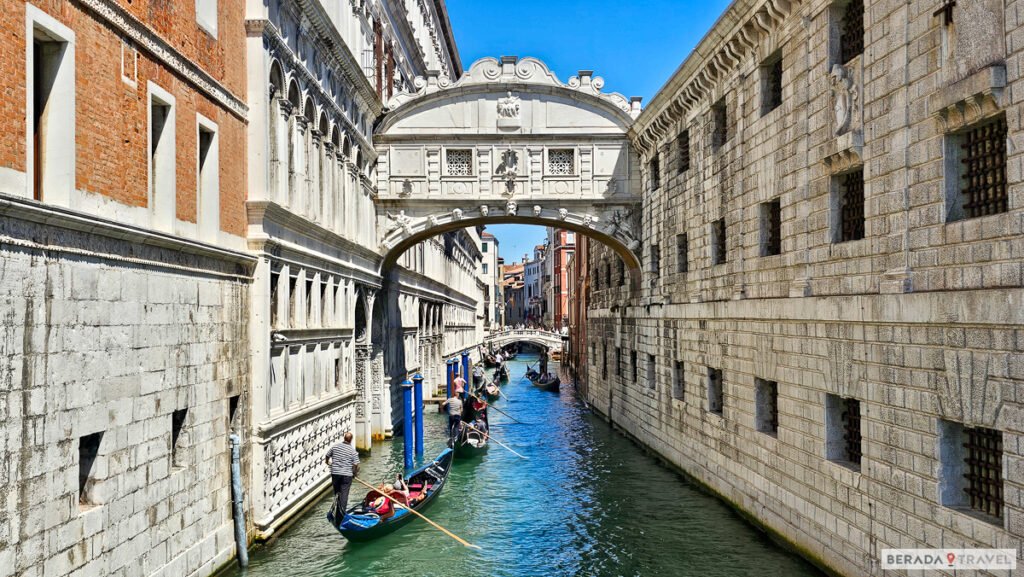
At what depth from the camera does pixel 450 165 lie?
2103cm

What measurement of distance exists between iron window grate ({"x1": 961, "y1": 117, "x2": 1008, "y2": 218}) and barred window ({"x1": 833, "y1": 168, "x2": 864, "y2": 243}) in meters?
2.01

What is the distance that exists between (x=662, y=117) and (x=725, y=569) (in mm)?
10066

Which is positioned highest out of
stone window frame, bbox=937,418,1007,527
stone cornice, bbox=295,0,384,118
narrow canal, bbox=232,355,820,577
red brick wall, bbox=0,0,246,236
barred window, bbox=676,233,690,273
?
stone cornice, bbox=295,0,384,118

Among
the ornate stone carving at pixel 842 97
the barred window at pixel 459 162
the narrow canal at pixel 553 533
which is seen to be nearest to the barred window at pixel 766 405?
the narrow canal at pixel 553 533

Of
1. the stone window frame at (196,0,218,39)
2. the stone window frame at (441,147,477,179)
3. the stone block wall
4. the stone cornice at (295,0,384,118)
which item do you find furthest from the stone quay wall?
the stone window frame at (196,0,218,39)

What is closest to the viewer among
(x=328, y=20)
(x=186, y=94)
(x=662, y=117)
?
(x=186, y=94)

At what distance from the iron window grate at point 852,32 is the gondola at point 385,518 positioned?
8570 millimetres

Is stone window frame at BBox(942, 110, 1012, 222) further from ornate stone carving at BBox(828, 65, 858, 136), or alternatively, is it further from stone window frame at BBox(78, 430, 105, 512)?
stone window frame at BBox(78, 430, 105, 512)

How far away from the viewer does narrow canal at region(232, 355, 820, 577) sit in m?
11.5

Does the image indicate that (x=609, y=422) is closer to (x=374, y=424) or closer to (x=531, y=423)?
(x=531, y=423)

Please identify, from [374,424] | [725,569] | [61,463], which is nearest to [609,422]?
[374,424]

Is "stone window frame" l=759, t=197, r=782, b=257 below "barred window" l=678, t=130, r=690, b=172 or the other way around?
below

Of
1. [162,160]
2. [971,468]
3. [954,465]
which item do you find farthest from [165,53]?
[971,468]

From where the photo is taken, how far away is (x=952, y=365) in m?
7.85
